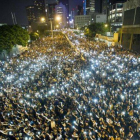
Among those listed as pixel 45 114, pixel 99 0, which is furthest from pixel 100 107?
pixel 99 0

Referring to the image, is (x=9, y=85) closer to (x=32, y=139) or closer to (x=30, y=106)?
(x=30, y=106)

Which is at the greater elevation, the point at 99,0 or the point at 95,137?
the point at 99,0

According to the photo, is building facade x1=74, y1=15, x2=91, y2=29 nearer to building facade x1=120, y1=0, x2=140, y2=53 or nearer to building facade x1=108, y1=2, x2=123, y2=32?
building facade x1=108, y1=2, x2=123, y2=32

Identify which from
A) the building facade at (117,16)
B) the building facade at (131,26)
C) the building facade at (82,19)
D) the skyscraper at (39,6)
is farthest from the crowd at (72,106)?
the skyscraper at (39,6)

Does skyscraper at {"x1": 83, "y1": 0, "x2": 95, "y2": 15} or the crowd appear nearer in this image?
the crowd

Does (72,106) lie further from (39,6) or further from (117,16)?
(39,6)

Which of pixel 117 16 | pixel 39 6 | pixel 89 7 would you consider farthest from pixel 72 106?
pixel 39 6

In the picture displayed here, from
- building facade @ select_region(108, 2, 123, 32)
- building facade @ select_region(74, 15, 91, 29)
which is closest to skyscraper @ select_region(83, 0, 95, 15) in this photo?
building facade @ select_region(74, 15, 91, 29)

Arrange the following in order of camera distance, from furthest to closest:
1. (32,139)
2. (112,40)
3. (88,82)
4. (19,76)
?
(112,40)
(19,76)
(88,82)
(32,139)

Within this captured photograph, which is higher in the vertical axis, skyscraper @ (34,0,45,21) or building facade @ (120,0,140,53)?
skyscraper @ (34,0,45,21)
